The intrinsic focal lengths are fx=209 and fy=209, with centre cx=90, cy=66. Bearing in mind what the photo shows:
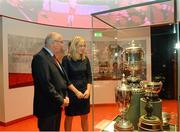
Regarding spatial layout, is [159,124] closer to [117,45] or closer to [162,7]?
[162,7]

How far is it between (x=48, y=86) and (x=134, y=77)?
710 millimetres

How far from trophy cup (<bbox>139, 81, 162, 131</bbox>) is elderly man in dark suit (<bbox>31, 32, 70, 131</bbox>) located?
0.65 m

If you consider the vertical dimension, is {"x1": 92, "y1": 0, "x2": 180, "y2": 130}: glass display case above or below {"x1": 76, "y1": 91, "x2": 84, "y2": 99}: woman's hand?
above

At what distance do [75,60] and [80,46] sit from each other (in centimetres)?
15

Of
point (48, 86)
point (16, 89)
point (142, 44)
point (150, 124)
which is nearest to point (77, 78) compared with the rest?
point (48, 86)

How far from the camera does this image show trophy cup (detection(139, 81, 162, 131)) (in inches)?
54.1

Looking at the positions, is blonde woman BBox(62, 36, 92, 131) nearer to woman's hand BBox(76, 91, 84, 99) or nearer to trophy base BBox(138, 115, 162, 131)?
woman's hand BBox(76, 91, 84, 99)

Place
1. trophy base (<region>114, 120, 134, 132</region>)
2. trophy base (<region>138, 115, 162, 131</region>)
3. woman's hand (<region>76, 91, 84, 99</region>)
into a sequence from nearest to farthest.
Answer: trophy base (<region>138, 115, 162, 131</region>), trophy base (<region>114, 120, 134, 132</region>), woman's hand (<region>76, 91, 84, 99</region>)

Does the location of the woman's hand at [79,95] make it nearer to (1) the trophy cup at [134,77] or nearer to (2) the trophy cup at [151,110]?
(1) the trophy cup at [134,77]

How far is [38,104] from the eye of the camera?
65.3 inches

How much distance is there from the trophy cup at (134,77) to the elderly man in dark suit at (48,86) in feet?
1.83

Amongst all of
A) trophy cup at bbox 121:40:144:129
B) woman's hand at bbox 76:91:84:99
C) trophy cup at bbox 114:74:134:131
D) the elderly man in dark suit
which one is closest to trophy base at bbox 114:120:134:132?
trophy cup at bbox 114:74:134:131

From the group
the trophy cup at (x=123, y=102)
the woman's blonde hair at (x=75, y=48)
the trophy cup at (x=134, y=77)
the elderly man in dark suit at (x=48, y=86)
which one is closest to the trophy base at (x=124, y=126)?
the trophy cup at (x=123, y=102)

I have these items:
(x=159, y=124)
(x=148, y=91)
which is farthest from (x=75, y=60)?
(x=159, y=124)
